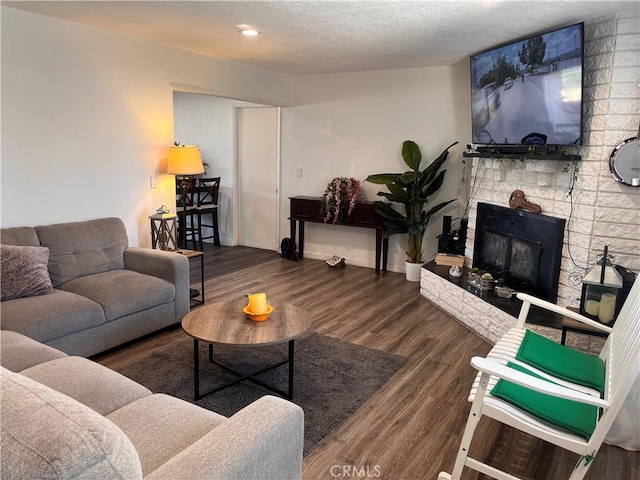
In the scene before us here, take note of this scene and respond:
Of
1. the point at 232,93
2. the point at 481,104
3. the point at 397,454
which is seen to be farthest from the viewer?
the point at 232,93

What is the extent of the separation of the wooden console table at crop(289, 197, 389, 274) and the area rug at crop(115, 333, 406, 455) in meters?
2.24

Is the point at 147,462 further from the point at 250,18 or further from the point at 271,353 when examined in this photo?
the point at 250,18

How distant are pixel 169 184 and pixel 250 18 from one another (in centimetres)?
190

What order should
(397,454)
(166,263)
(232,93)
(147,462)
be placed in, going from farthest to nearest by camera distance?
(232,93)
(166,263)
(397,454)
(147,462)

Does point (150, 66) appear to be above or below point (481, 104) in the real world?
above

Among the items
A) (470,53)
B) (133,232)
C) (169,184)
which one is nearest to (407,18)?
(470,53)

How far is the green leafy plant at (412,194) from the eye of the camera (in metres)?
4.96

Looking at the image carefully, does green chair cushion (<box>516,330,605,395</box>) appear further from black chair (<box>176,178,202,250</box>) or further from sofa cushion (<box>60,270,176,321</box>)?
black chair (<box>176,178,202,250</box>)

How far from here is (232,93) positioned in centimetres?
510

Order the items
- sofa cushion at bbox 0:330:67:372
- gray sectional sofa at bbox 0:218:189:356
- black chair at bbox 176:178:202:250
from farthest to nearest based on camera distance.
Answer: black chair at bbox 176:178:202:250 → gray sectional sofa at bbox 0:218:189:356 → sofa cushion at bbox 0:330:67:372

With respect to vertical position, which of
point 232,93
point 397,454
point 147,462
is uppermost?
point 232,93

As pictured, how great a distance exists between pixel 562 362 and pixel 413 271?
2982mm

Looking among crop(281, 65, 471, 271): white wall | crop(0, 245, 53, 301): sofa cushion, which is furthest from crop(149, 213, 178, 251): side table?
crop(281, 65, 471, 271): white wall

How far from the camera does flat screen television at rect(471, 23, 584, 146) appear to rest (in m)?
3.08
